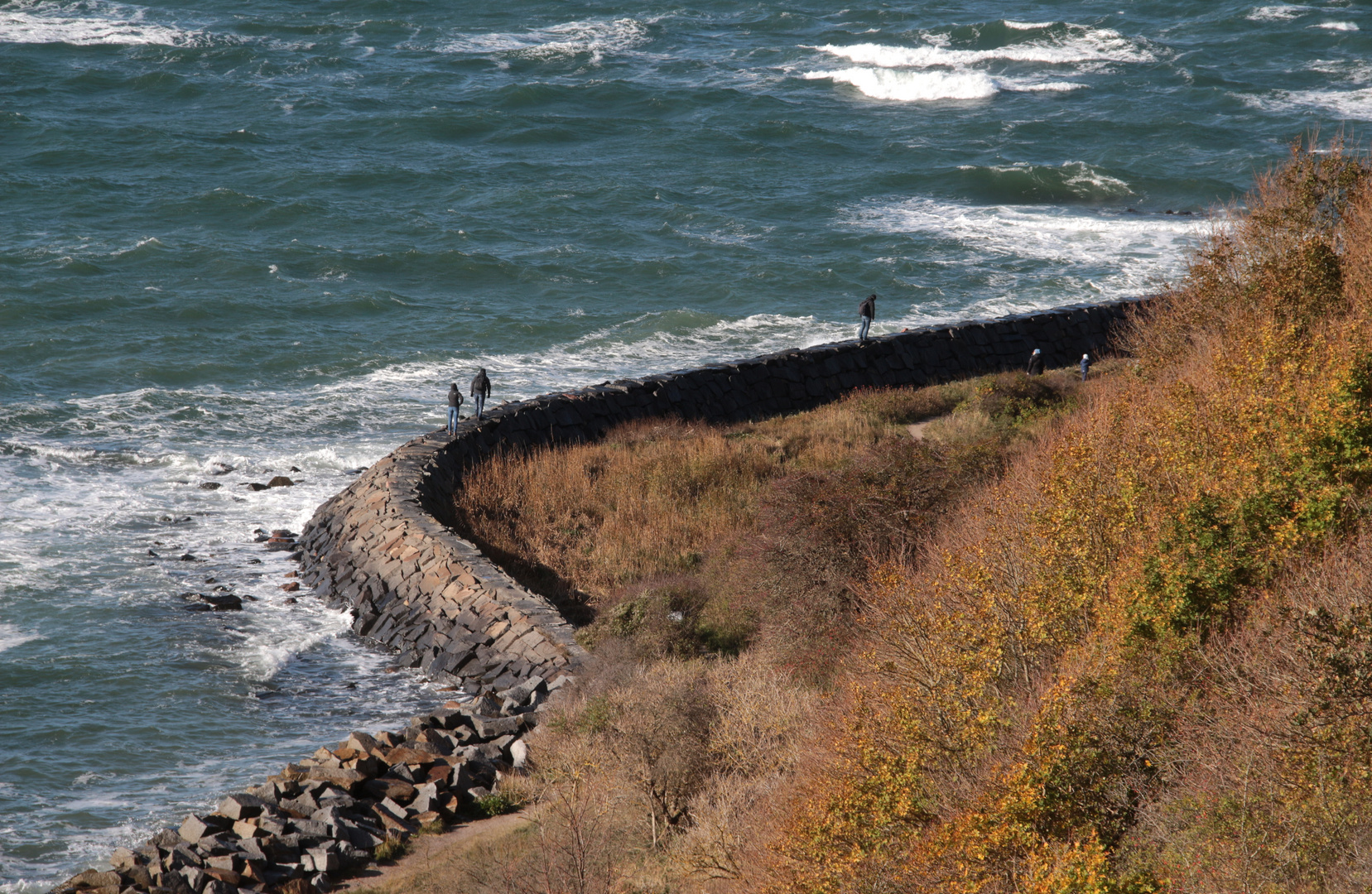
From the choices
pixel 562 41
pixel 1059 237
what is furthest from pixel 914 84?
pixel 1059 237

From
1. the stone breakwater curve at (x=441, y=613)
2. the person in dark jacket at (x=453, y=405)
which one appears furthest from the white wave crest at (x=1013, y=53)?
the person in dark jacket at (x=453, y=405)

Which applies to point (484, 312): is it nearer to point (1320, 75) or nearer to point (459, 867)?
point (459, 867)

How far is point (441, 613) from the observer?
61.4 ft

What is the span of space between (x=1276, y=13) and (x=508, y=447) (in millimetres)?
85081

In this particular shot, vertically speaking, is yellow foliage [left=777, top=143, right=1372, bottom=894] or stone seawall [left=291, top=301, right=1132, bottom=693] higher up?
yellow foliage [left=777, top=143, right=1372, bottom=894]

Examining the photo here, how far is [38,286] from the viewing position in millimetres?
39938

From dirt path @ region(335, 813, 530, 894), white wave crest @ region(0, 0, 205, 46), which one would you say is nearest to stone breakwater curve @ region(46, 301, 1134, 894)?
dirt path @ region(335, 813, 530, 894)

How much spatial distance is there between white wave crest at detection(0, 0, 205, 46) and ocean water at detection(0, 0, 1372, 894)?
11.2 inches

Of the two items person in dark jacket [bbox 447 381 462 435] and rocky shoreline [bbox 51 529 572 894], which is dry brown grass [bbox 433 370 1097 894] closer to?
rocky shoreline [bbox 51 529 572 894]

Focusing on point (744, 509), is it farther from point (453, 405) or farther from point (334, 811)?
point (334, 811)

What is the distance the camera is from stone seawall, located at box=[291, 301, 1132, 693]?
1778 cm

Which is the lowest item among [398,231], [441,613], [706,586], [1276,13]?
[441,613]

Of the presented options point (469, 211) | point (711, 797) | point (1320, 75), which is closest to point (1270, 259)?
point (711, 797)

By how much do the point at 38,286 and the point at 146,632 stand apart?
83.9ft
